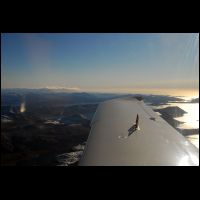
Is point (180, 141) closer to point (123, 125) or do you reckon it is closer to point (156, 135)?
point (156, 135)

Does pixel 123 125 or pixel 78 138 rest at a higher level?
pixel 123 125
